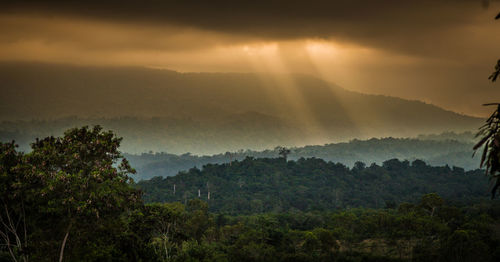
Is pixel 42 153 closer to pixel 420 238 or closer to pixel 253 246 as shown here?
pixel 253 246

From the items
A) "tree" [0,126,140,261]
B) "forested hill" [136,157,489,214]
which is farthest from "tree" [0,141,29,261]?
"forested hill" [136,157,489,214]

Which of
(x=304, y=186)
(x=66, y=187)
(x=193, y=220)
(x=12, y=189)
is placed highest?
(x=304, y=186)

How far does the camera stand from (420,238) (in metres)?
73.9

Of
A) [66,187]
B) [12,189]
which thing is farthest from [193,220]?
[66,187]

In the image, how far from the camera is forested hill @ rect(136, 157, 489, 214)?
14388 centimetres

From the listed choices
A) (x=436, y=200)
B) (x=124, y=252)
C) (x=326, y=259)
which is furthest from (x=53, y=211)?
(x=436, y=200)

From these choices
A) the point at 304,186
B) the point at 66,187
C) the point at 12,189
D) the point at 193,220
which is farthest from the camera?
the point at 304,186

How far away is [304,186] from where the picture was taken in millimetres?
171500

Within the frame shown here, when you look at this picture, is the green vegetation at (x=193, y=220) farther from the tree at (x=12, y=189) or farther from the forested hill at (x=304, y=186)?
the forested hill at (x=304, y=186)

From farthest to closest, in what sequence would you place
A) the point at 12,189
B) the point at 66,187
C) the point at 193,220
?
1. the point at 193,220
2. the point at 12,189
3. the point at 66,187

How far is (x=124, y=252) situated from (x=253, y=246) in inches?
1206

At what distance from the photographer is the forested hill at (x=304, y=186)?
14388 centimetres

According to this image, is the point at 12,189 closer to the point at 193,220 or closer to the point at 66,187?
the point at 66,187

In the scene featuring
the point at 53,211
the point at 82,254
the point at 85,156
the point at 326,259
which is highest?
the point at 85,156
